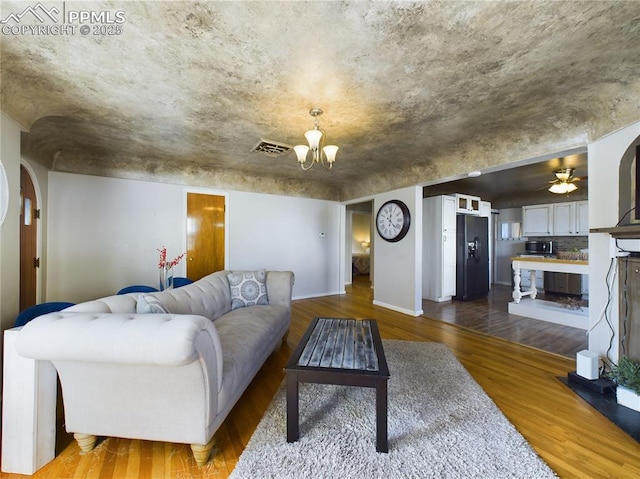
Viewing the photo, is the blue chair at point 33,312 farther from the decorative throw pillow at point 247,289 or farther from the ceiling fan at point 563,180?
the ceiling fan at point 563,180

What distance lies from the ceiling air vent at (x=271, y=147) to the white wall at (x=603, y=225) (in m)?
3.13

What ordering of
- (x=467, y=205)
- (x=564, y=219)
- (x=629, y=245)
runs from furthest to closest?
1. (x=564, y=219)
2. (x=467, y=205)
3. (x=629, y=245)

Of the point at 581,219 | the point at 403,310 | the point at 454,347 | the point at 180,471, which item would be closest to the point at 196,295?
the point at 180,471

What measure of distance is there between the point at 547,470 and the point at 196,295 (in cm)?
258

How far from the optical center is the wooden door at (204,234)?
4359mm

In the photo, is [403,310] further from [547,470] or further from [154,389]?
[154,389]

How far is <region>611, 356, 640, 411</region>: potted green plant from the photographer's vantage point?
5.87ft

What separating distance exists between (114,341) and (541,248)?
7770 millimetres

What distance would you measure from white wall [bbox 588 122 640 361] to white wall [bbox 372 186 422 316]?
6.71 ft

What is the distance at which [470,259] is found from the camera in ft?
Result: 17.3

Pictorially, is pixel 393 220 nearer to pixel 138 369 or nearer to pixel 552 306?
pixel 552 306

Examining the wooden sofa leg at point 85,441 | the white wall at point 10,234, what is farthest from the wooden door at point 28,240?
the wooden sofa leg at point 85,441

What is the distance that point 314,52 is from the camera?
1.67 m

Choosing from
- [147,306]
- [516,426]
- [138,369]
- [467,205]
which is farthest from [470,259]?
[138,369]
